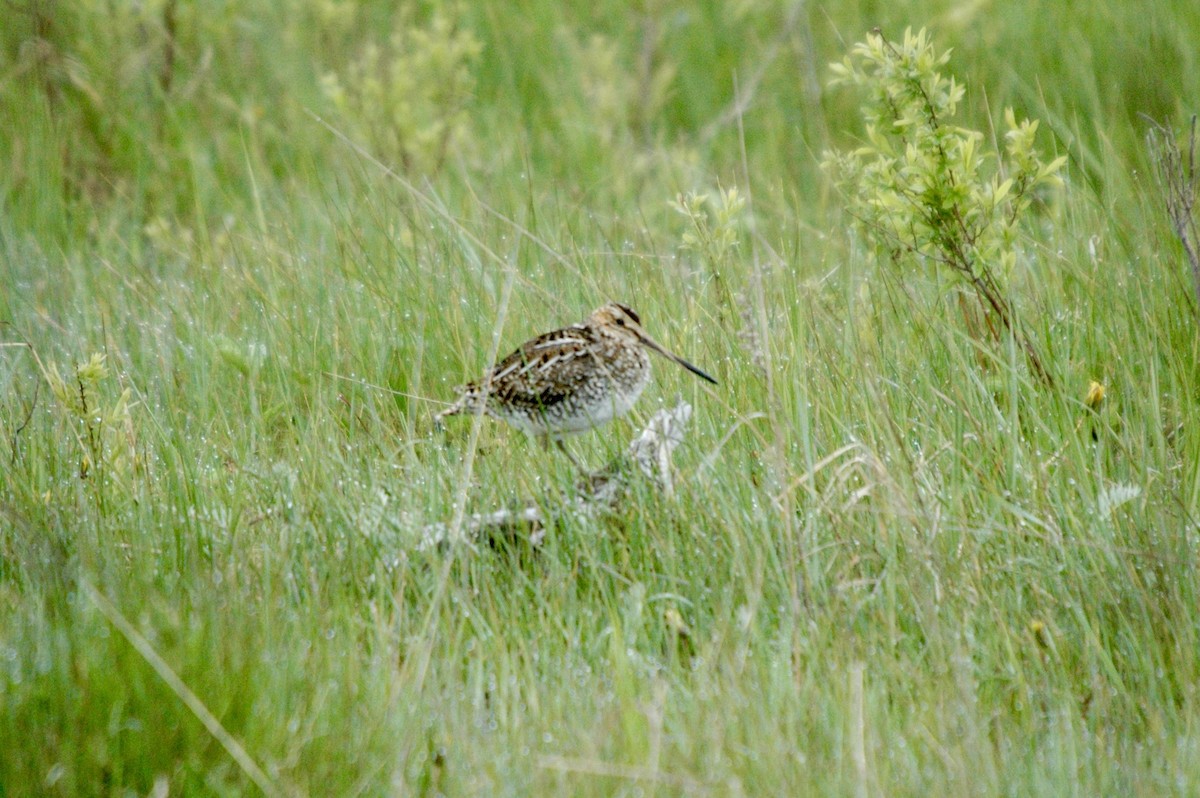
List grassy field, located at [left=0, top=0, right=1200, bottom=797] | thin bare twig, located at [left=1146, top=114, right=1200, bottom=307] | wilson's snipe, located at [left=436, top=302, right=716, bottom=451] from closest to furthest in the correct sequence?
grassy field, located at [left=0, top=0, right=1200, bottom=797] < thin bare twig, located at [left=1146, top=114, right=1200, bottom=307] < wilson's snipe, located at [left=436, top=302, right=716, bottom=451]

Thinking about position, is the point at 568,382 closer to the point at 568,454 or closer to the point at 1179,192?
the point at 568,454

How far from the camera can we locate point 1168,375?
4.17m

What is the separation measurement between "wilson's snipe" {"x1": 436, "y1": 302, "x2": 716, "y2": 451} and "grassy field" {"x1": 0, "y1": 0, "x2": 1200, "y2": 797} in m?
0.15

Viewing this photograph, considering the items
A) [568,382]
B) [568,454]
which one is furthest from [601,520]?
[568,382]

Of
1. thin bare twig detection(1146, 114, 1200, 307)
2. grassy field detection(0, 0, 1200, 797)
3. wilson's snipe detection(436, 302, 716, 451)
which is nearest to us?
grassy field detection(0, 0, 1200, 797)

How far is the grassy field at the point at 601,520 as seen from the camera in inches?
108

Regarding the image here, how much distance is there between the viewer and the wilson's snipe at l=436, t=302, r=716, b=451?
4.34 metres

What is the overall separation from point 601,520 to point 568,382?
81cm

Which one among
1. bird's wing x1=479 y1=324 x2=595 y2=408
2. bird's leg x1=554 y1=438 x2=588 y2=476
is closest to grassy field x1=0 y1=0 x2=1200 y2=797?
bird's leg x1=554 y1=438 x2=588 y2=476

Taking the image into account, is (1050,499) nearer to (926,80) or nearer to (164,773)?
(926,80)

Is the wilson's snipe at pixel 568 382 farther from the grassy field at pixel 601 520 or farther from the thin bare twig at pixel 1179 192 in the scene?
the thin bare twig at pixel 1179 192

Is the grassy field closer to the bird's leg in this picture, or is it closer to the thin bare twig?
the bird's leg

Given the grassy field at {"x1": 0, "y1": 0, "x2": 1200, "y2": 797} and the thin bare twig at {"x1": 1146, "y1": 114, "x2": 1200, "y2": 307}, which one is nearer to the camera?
the grassy field at {"x1": 0, "y1": 0, "x2": 1200, "y2": 797}

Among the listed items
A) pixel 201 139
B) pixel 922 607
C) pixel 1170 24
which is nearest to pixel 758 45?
pixel 1170 24
